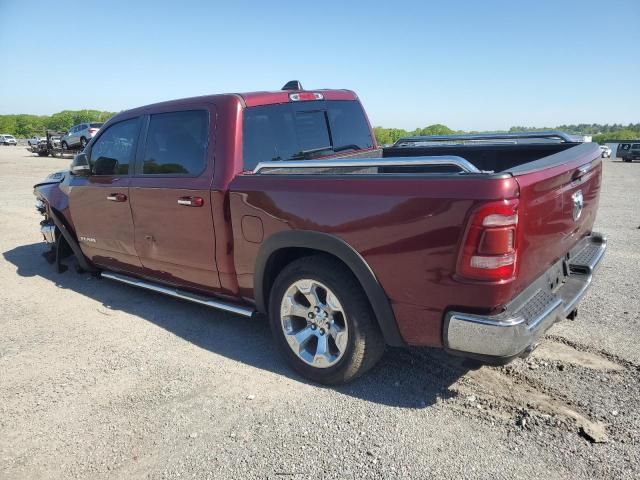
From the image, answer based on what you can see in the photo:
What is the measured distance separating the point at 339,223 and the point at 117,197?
2.56 meters

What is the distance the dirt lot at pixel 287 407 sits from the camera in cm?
248

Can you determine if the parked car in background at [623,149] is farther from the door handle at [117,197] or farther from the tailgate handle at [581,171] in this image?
the door handle at [117,197]

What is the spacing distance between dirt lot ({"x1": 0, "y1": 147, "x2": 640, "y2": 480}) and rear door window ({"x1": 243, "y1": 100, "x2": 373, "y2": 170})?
1529mm

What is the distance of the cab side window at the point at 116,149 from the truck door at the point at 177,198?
7.6 inches

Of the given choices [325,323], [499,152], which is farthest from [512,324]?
[499,152]

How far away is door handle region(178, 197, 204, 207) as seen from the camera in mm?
3611

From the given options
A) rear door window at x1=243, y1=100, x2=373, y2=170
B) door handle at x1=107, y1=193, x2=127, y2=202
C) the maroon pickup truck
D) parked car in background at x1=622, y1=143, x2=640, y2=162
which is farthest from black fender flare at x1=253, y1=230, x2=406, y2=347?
parked car in background at x1=622, y1=143, x2=640, y2=162

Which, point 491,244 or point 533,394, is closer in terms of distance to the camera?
point 491,244

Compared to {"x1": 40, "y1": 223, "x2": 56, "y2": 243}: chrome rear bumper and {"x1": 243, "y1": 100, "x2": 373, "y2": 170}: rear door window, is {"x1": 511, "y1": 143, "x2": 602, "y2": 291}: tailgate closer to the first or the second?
{"x1": 243, "y1": 100, "x2": 373, "y2": 170}: rear door window

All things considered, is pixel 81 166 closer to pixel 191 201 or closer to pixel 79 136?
pixel 191 201

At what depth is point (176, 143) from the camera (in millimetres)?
3939

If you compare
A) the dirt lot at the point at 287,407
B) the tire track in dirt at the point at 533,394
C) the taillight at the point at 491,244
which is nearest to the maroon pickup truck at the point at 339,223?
the taillight at the point at 491,244

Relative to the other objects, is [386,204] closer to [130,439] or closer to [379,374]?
[379,374]

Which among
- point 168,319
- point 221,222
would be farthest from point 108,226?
point 221,222
